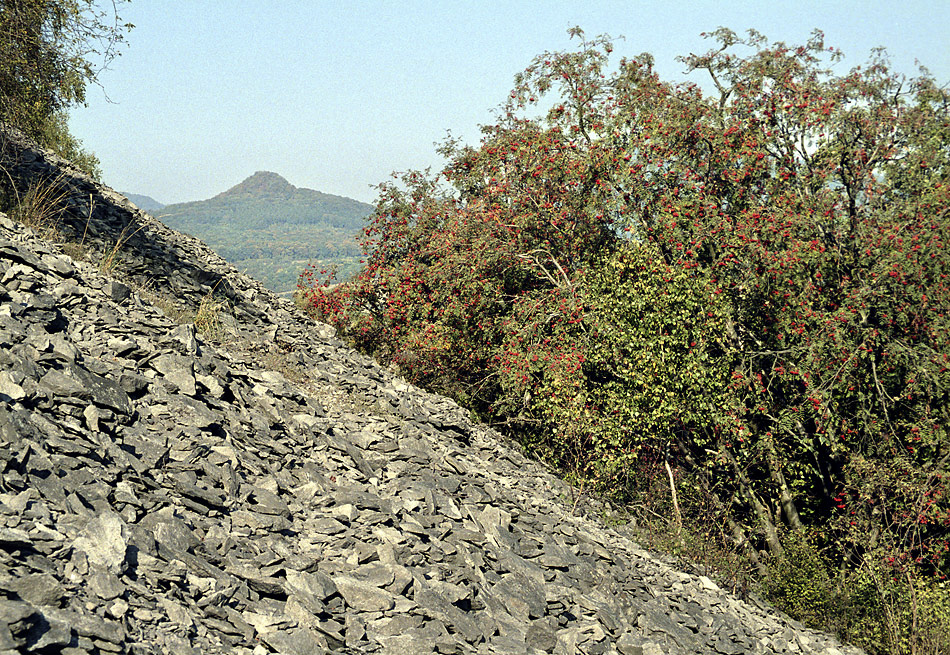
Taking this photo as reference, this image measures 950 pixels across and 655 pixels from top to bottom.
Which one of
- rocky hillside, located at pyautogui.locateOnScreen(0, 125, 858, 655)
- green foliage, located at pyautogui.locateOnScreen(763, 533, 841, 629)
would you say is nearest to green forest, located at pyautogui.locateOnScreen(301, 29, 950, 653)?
green foliage, located at pyautogui.locateOnScreen(763, 533, 841, 629)

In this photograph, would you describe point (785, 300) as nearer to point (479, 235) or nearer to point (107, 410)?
point (479, 235)

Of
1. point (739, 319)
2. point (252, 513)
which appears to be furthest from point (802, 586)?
Result: point (252, 513)

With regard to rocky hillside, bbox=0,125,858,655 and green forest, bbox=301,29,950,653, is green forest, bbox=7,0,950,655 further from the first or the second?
rocky hillside, bbox=0,125,858,655

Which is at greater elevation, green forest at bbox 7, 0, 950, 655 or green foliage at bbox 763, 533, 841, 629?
green forest at bbox 7, 0, 950, 655

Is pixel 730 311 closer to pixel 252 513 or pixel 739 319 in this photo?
pixel 739 319

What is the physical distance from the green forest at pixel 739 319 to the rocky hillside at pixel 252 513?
7.81 feet

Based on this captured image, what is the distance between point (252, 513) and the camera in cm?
646

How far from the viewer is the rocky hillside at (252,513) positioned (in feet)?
15.4

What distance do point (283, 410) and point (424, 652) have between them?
436 centimetres

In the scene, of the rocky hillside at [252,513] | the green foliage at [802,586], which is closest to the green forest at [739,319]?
the green foliage at [802,586]

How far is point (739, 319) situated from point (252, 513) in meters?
12.0

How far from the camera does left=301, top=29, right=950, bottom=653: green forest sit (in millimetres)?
12945

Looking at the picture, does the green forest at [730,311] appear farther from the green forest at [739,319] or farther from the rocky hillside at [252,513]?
the rocky hillside at [252,513]

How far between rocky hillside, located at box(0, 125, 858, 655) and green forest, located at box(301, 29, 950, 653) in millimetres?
2382
